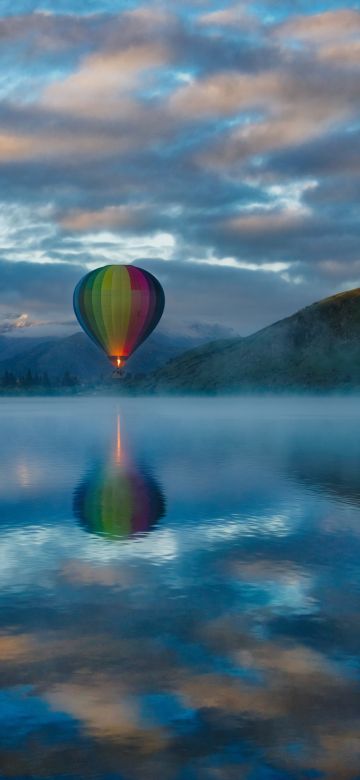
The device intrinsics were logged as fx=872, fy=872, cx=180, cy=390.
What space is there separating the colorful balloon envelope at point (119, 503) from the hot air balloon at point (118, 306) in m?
87.7

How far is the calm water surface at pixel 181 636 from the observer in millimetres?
9758

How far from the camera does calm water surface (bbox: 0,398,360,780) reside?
32.0 feet

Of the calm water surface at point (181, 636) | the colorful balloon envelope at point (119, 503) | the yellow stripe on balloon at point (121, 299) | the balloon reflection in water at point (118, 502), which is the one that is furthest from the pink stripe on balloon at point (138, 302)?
the calm water surface at point (181, 636)

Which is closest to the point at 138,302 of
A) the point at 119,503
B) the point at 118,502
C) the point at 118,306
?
the point at 118,306

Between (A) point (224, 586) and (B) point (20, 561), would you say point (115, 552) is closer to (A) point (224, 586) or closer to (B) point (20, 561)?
(B) point (20, 561)

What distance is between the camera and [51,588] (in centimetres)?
1762

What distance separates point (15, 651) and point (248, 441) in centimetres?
5277

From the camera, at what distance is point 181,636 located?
14141mm

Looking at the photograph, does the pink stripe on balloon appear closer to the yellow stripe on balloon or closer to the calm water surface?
the yellow stripe on balloon

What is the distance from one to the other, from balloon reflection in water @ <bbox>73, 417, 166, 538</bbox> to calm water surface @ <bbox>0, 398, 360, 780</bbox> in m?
0.15

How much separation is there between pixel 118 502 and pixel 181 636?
18.1 metres

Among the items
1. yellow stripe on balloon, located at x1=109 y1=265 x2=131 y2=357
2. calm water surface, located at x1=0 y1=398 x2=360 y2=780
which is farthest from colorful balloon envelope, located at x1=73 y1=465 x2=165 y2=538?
yellow stripe on balloon, located at x1=109 y1=265 x2=131 y2=357

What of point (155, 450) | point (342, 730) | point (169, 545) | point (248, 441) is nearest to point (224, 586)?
point (169, 545)

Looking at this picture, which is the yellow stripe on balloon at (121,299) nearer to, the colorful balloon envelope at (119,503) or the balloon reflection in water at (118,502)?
the balloon reflection in water at (118,502)
